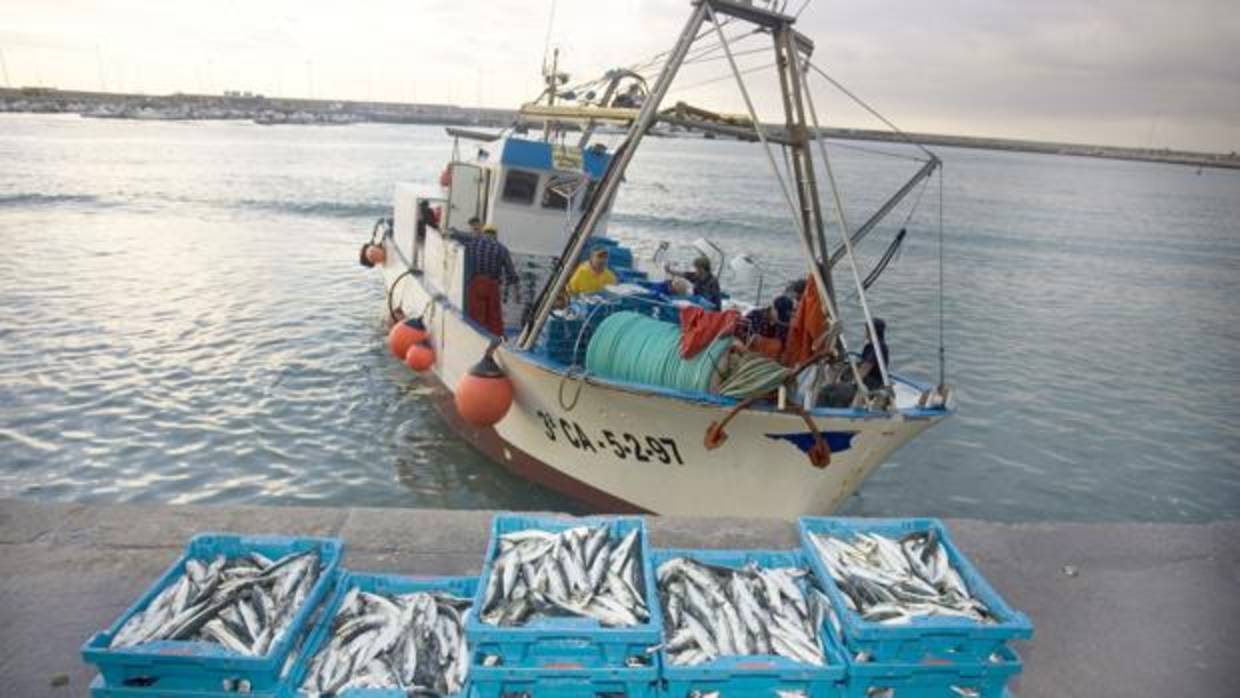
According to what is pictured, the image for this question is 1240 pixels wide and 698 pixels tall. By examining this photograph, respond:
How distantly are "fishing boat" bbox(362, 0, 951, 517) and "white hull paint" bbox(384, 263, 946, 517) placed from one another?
0.02m

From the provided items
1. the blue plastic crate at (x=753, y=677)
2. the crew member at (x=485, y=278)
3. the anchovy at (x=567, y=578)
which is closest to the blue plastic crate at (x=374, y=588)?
the anchovy at (x=567, y=578)

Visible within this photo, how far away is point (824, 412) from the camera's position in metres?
6.66

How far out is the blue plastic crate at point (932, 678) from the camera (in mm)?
3107

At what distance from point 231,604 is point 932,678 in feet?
10.9

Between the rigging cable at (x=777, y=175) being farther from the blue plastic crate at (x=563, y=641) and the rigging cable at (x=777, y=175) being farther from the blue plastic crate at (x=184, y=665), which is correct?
the blue plastic crate at (x=184, y=665)

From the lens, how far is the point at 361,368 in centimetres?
1504

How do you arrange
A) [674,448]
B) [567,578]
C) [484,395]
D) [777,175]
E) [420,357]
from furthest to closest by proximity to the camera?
[420,357] → [484,395] → [674,448] → [777,175] → [567,578]

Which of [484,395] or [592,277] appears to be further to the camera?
[592,277]

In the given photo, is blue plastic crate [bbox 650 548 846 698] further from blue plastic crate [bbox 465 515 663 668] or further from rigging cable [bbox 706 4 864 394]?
rigging cable [bbox 706 4 864 394]

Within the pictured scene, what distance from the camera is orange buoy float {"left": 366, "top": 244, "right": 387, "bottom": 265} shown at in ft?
56.5

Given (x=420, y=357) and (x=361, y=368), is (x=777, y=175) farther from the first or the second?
(x=361, y=368)

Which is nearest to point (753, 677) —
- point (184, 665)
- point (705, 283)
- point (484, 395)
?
point (184, 665)

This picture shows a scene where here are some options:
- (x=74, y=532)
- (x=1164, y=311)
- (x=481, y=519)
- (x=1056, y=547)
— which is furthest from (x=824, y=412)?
(x=1164, y=311)

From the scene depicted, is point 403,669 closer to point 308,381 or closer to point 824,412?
point 824,412
